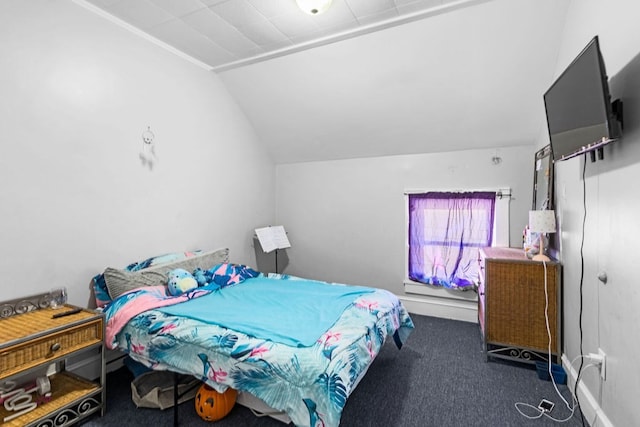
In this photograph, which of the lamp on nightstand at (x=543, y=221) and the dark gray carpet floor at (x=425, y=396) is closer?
the dark gray carpet floor at (x=425, y=396)

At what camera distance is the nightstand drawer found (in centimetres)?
164

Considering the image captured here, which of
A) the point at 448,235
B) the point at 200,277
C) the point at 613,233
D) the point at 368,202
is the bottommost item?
the point at 200,277

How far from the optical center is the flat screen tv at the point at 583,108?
1.44 metres

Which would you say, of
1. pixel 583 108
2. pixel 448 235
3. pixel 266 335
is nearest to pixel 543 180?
pixel 448 235

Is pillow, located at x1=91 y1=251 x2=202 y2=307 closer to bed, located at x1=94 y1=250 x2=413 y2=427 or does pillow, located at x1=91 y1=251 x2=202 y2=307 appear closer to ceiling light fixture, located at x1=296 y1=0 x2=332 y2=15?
bed, located at x1=94 y1=250 x2=413 y2=427

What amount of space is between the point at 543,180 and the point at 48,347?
4075mm

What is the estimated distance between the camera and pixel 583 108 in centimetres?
165

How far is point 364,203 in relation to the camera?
4.15m

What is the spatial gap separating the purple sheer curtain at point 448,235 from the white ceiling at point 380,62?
2.04 ft

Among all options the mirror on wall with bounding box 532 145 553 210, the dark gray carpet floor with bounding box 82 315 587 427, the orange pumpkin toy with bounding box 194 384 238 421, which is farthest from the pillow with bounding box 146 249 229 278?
the mirror on wall with bounding box 532 145 553 210

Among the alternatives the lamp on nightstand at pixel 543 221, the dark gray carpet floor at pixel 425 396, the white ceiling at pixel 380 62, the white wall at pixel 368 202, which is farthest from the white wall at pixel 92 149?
the lamp on nightstand at pixel 543 221

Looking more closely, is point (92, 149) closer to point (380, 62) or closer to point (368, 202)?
point (380, 62)

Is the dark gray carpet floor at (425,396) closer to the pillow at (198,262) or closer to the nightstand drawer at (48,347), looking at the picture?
the nightstand drawer at (48,347)

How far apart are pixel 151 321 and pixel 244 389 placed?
87cm
